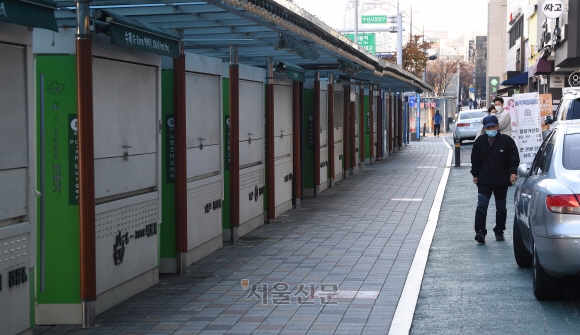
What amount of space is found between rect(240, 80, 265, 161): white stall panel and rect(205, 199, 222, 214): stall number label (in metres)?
1.69

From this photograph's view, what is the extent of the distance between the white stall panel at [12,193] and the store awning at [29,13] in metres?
1.04

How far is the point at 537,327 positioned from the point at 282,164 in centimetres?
967

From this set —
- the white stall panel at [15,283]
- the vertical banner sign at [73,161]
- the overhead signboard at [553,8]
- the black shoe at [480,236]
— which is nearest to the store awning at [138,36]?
the vertical banner sign at [73,161]

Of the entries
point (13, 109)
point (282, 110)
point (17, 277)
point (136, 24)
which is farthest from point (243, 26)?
point (282, 110)

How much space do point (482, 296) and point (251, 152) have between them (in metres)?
6.38

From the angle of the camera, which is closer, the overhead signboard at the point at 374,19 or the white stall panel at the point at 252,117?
A: the white stall panel at the point at 252,117

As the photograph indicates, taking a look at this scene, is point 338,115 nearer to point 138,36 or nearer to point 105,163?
point 138,36

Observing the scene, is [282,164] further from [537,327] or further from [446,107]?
[446,107]

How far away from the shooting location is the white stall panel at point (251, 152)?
14203 millimetres

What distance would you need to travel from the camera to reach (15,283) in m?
7.02

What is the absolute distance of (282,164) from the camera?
55.6 feet

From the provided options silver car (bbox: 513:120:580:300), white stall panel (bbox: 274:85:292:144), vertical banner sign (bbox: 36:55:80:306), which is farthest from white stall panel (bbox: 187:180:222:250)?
white stall panel (bbox: 274:85:292:144)

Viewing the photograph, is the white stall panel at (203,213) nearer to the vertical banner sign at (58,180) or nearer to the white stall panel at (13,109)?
the vertical banner sign at (58,180)

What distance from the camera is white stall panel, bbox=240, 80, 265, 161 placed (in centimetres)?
1413
